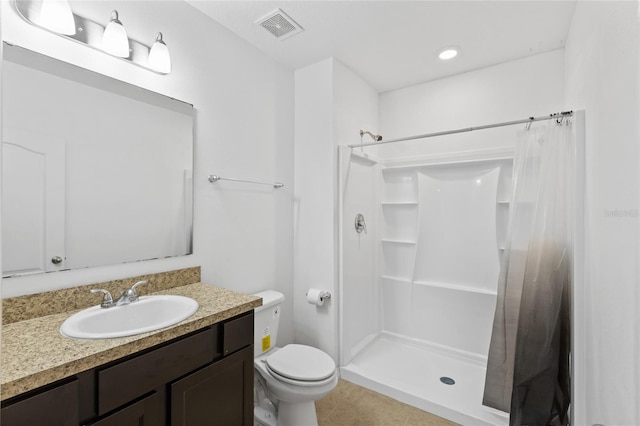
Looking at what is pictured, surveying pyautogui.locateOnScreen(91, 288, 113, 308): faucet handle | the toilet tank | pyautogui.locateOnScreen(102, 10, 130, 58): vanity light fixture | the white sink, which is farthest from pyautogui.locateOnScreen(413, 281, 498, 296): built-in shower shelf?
pyautogui.locateOnScreen(102, 10, 130, 58): vanity light fixture

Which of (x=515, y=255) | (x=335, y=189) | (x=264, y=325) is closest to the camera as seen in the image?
(x=515, y=255)

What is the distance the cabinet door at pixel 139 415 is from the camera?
3.82 feet

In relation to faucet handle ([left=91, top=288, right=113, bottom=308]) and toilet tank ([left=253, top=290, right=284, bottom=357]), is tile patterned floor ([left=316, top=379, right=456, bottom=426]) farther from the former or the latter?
faucet handle ([left=91, top=288, right=113, bottom=308])

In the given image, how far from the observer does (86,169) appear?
1557 mm

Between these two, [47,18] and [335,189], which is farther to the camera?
[335,189]

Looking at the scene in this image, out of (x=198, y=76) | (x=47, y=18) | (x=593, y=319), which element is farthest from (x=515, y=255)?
(x=47, y=18)

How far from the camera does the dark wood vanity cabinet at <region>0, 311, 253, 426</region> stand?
3.44ft

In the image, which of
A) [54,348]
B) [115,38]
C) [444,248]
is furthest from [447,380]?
[115,38]

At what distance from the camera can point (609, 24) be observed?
1.24 metres

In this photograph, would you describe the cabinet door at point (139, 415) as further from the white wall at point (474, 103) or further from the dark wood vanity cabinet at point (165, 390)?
the white wall at point (474, 103)

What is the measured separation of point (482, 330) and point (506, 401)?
2.62ft

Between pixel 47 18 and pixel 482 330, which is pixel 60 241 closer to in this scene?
pixel 47 18

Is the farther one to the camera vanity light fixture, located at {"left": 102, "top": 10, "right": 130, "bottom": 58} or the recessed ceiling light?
the recessed ceiling light

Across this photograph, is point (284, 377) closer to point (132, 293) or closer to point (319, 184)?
point (132, 293)
